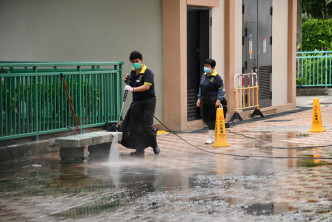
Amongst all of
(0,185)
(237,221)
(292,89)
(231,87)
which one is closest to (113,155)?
(0,185)

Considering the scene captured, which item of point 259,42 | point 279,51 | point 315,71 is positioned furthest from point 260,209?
point 315,71

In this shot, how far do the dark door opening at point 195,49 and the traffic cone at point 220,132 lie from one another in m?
3.61

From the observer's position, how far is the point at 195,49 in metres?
18.0

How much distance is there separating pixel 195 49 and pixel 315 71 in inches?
472

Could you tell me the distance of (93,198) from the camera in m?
8.83

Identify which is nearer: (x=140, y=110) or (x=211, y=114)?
(x=140, y=110)

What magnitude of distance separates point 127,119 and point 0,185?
354cm

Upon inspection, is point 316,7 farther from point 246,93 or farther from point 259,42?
point 246,93

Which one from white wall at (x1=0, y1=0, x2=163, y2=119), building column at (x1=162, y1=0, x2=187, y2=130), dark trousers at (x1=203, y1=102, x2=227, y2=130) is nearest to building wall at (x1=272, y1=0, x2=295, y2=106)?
building column at (x1=162, y1=0, x2=187, y2=130)

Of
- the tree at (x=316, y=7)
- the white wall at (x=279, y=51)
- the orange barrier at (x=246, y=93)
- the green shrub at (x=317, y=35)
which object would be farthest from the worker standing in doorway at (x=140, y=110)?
the tree at (x=316, y=7)

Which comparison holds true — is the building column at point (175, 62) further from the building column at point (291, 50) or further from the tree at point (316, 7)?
the tree at point (316, 7)

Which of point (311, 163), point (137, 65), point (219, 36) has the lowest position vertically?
point (311, 163)

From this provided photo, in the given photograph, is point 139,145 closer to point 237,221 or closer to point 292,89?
point 237,221

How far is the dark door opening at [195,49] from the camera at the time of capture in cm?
1772
